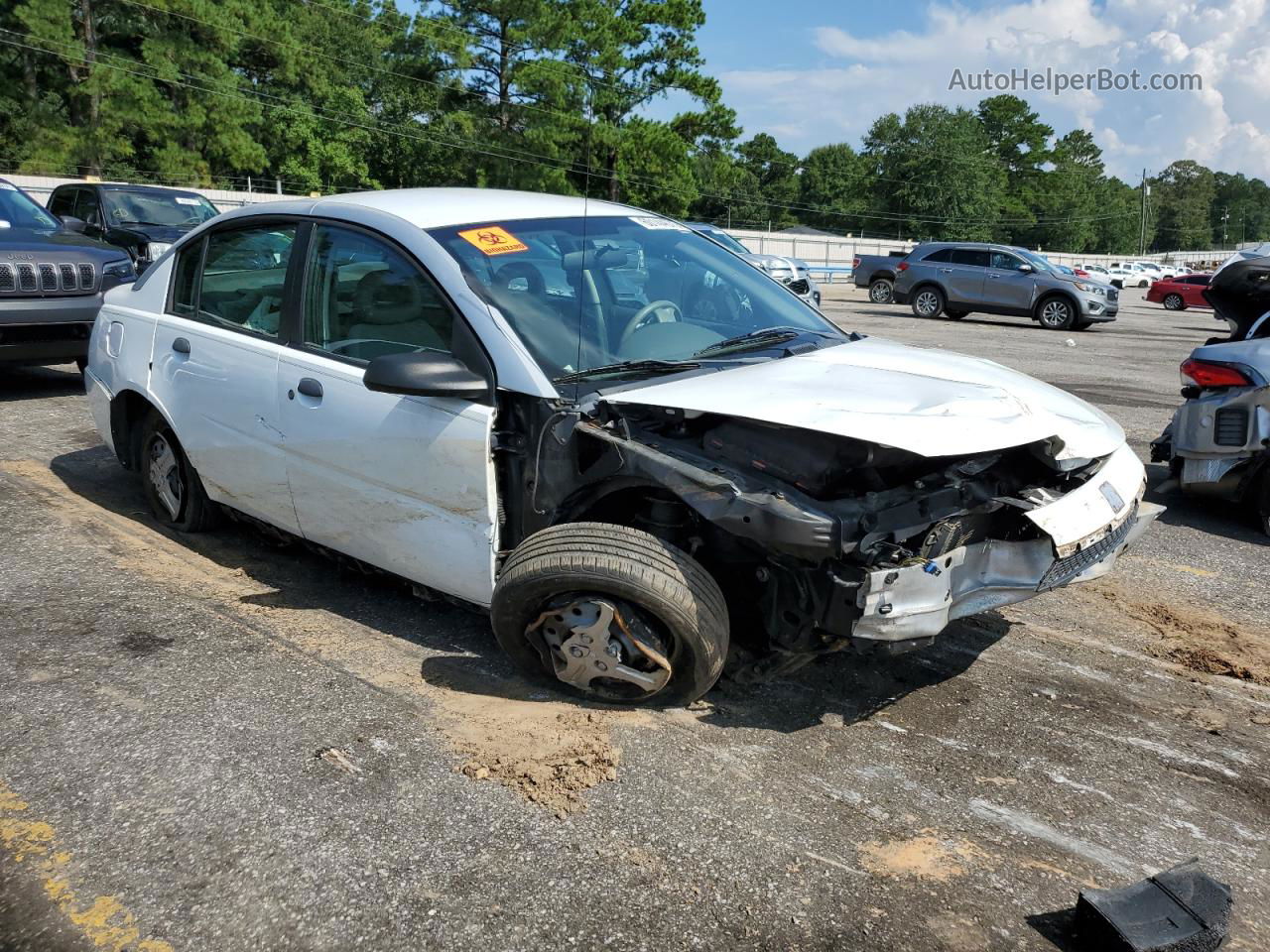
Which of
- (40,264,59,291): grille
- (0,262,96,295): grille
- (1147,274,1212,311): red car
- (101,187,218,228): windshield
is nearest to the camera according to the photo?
(0,262,96,295): grille

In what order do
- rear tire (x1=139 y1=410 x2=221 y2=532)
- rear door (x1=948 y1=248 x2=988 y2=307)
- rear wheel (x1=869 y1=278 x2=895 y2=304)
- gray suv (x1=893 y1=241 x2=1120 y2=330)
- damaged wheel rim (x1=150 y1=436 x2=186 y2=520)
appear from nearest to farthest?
rear tire (x1=139 y1=410 x2=221 y2=532) → damaged wheel rim (x1=150 y1=436 x2=186 y2=520) → gray suv (x1=893 y1=241 x2=1120 y2=330) → rear door (x1=948 y1=248 x2=988 y2=307) → rear wheel (x1=869 y1=278 x2=895 y2=304)

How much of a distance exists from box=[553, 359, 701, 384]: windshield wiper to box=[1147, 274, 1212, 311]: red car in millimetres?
33937

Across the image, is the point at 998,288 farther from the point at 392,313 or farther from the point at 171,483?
the point at 392,313

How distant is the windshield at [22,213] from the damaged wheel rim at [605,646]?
7.83 meters

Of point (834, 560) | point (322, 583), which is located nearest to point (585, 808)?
point (834, 560)

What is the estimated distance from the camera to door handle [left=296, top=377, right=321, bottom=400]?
3939mm

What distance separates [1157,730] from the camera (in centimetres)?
350

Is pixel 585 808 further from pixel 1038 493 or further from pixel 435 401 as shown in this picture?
pixel 1038 493

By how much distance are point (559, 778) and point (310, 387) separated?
1.83 meters

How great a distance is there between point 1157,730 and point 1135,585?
5.61ft

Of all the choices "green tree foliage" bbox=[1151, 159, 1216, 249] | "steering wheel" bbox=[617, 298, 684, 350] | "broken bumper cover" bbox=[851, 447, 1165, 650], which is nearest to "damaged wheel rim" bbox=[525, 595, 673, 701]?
"broken bumper cover" bbox=[851, 447, 1165, 650]

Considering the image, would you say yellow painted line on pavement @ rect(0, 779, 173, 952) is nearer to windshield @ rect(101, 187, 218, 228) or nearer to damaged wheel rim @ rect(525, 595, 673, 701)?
damaged wheel rim @ rect(525, 595, 673, 701)

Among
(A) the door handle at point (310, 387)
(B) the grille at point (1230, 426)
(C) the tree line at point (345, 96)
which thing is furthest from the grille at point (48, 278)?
(C) the tree line at point (345, 96)

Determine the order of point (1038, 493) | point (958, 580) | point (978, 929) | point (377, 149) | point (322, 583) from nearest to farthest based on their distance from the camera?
point (978, 929) → point (958, 580) → point (1038, 493) → point (322, 583) → point (377, 149)
